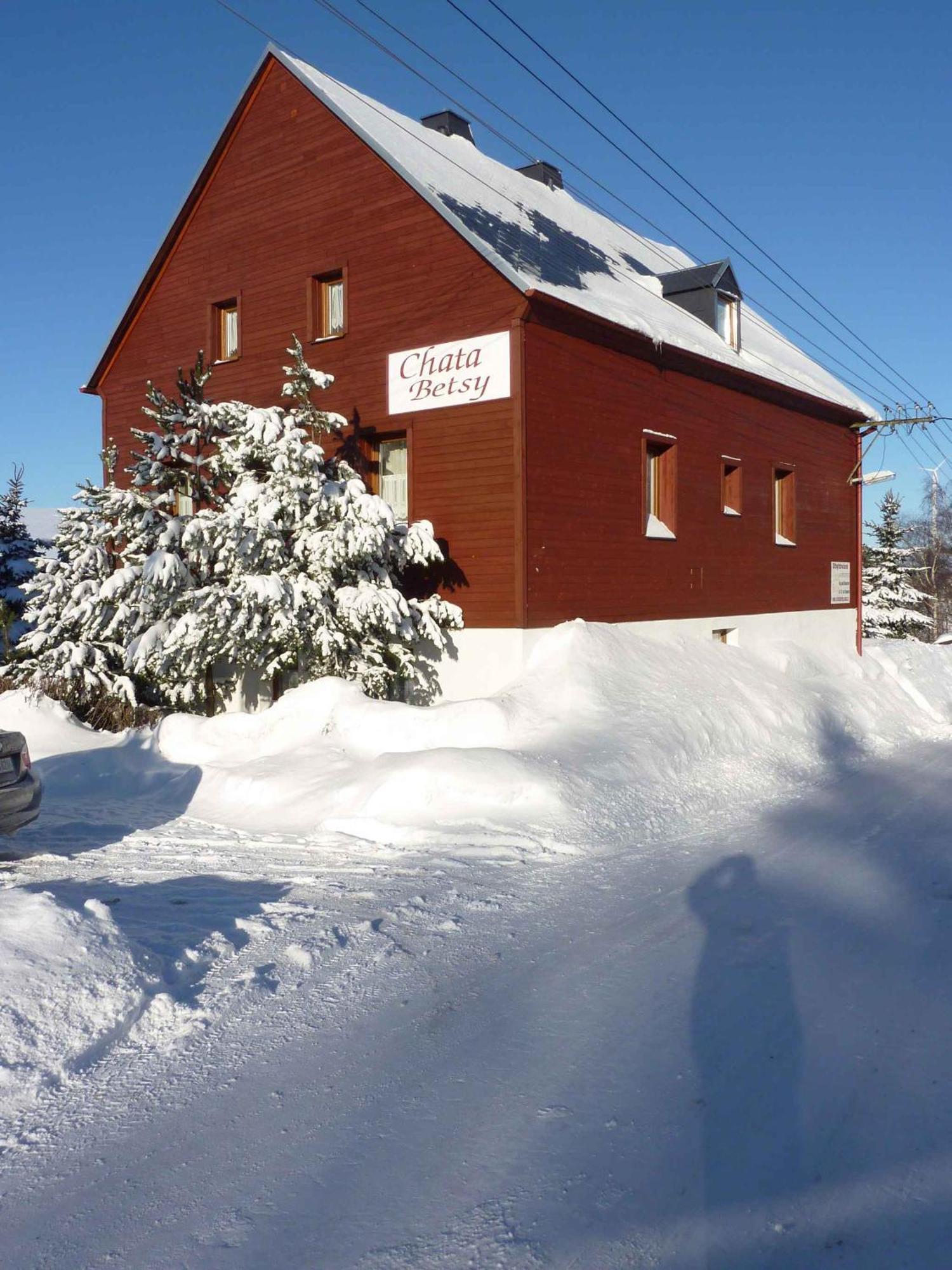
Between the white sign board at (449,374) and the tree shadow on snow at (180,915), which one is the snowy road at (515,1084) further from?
the white sign board at (449,374)

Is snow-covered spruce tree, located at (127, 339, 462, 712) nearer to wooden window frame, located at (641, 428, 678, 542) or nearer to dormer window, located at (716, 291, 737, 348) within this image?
wooden window frame, located at (641, 428, 678, 542)

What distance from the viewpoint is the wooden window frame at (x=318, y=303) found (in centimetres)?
1572

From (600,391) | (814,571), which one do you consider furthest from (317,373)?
(814,571)

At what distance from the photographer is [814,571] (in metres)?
21.4

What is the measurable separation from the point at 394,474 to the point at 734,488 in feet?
22.4

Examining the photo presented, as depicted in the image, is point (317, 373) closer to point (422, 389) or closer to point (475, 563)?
point (422, 389)

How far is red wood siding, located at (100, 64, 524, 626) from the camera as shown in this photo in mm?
13719

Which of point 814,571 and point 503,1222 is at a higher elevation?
point 814,571

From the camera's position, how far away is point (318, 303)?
16.0 meters

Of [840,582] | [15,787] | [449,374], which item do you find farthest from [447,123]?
[15,787]

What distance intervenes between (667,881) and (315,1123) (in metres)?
3.59

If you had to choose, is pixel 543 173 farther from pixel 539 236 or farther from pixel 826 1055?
pixel 826 1055

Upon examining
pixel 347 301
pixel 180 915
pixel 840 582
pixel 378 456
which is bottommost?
pixel 180 915

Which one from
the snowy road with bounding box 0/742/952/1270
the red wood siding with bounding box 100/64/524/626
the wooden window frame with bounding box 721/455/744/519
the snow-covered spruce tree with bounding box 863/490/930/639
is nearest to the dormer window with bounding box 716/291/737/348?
the wooden window frame with bounding box 721/455/744/519
